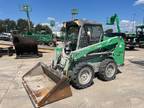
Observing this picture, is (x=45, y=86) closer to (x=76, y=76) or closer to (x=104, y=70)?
(x=76, y=76)

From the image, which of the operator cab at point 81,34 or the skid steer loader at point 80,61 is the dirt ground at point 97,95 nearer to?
the skid steer loader at point 80,61

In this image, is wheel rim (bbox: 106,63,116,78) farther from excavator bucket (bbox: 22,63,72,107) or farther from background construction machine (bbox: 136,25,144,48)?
background construction machine (bbox: 136,25,144,48)

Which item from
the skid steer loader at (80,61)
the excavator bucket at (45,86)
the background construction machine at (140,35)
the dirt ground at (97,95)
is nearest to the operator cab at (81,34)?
the skid steer loader at (80,61)

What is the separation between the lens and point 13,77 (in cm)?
891

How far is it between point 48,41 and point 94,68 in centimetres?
2232

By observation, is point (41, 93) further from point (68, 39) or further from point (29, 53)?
point (29, 53)

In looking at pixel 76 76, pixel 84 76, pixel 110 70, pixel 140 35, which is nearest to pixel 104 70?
pixel 110 70

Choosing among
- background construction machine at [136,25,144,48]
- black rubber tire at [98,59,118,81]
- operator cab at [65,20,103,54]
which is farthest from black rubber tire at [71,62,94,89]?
background construction machine at [136,25,144,48]

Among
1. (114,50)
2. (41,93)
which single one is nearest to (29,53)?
(114,50)

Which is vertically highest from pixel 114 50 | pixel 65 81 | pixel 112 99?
pixel 114 50

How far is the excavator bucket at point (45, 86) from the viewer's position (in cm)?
575

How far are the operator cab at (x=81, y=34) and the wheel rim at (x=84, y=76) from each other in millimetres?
884

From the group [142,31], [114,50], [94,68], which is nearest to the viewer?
[94,68]

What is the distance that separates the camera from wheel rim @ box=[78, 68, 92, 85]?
7.07m
